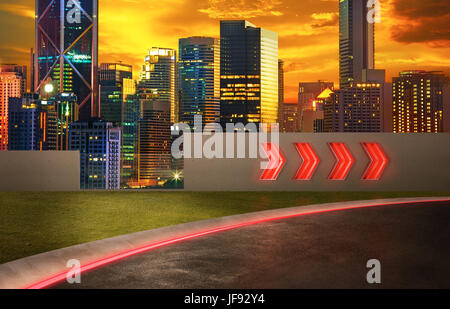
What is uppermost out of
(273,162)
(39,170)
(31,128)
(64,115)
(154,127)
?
(64,115)

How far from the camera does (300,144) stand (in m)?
17.9

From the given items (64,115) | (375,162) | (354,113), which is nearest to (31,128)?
(64,115)

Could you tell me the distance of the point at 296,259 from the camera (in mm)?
6809

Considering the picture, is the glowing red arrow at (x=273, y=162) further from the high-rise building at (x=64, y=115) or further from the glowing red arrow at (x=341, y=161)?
the high-rise building at (x=64, y=115)

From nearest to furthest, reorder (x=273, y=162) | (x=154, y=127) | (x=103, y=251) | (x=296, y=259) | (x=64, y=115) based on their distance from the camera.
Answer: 1. (x=296, y=259)
2. (x=103, y=251)
3. (x=273, y=162)
4. (x=64, y=115)
5. (x=154, y=127)

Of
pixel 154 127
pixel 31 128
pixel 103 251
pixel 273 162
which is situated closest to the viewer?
pixel 103 251

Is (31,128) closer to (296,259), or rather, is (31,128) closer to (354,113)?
(354,113)

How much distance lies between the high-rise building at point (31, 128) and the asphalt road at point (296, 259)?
485ft

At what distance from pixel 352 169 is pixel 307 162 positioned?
69.5 inches

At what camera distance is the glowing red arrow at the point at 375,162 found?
18.0 m

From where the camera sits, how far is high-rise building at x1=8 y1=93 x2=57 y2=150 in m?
147

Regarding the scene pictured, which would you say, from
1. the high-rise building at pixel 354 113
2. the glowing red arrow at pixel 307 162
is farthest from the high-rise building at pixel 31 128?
the glowing red arrow at pixel 307 162
